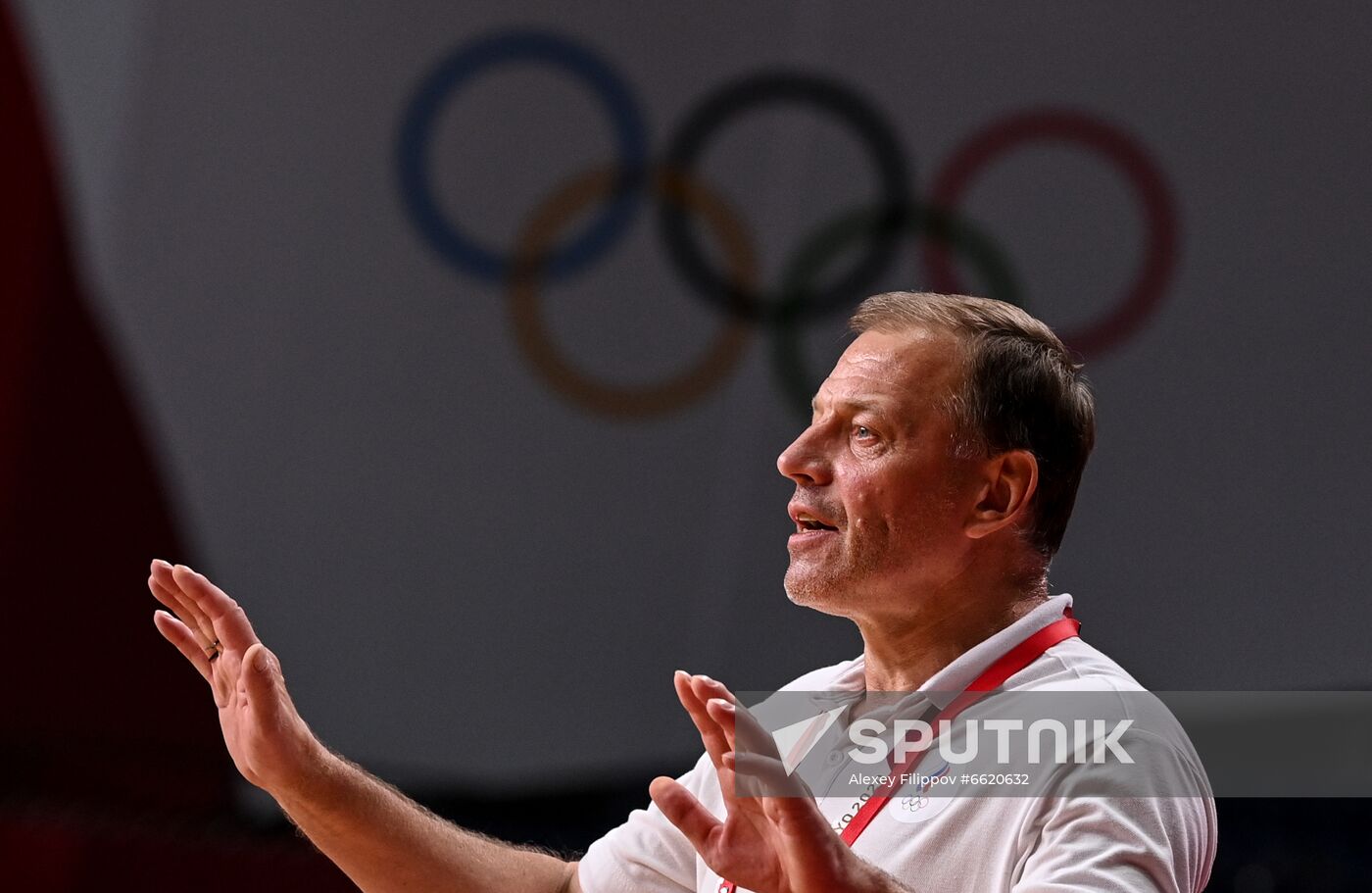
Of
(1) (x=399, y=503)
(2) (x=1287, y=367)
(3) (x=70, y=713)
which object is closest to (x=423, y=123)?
(1) (x=399, y=503)

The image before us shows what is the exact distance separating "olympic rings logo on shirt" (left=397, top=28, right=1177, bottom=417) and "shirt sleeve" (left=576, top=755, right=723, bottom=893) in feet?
11.6

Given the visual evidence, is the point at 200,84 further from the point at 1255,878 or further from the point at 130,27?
the point at 1255,878

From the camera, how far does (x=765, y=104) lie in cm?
601

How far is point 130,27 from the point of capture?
576 centimetres

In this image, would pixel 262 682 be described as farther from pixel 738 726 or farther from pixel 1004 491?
pixel 1004 491

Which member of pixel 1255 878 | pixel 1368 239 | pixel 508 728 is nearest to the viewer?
pixel 1255 878

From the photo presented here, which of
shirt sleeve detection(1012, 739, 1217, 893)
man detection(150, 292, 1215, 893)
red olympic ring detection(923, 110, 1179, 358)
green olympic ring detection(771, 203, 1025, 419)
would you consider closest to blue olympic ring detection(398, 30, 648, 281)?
green olympic ring detection(771, 203, 1025, 419)

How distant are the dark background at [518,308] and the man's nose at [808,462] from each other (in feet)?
9.79

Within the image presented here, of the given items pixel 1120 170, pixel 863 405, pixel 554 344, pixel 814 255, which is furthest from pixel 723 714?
pixel 554 344

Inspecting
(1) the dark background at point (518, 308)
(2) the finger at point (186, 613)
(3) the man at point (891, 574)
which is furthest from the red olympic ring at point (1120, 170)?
(2) the finger at point (186, 613)

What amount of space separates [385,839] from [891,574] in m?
0.79

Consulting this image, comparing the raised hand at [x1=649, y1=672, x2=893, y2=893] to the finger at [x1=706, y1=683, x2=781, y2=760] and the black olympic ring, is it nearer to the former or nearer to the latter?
the finger at [x1=706, y1=683, x2=781, y2=760]

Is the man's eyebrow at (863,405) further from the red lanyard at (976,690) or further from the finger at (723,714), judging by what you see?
the finger at (723,714)

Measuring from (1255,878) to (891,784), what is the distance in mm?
2289
